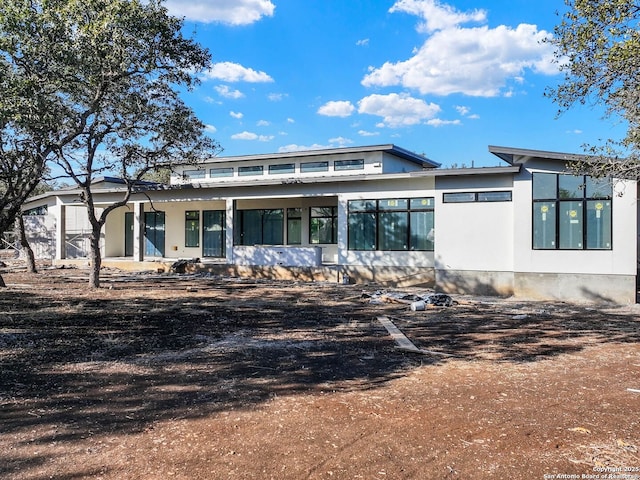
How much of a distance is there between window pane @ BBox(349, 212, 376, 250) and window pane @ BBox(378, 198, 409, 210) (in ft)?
1.53

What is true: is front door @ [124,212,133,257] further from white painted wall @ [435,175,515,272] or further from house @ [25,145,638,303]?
white painted wall @ [435,175,515,272]

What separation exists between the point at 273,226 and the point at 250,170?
135 inches

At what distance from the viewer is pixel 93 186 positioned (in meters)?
25.6

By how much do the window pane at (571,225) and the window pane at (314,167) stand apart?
1095cm

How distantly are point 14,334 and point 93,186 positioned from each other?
63.5 ft

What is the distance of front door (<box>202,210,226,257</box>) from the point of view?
2362 cm

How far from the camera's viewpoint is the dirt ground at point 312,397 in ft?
12.0

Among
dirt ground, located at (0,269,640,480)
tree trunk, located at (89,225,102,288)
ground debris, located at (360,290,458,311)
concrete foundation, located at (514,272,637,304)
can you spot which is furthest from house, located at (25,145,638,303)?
tree trunk, located at (89,225,102,288)

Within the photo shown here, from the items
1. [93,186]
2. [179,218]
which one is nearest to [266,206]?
[179,218]

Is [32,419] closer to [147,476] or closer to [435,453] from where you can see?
[147,476]

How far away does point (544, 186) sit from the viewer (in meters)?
13.9

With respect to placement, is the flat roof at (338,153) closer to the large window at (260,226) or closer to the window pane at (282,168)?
the window pane at (282,168)

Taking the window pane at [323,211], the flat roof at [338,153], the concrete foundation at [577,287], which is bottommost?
the concrete foundation at [577,287]

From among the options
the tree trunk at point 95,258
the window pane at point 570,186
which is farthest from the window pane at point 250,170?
the window pane at point 570,186
